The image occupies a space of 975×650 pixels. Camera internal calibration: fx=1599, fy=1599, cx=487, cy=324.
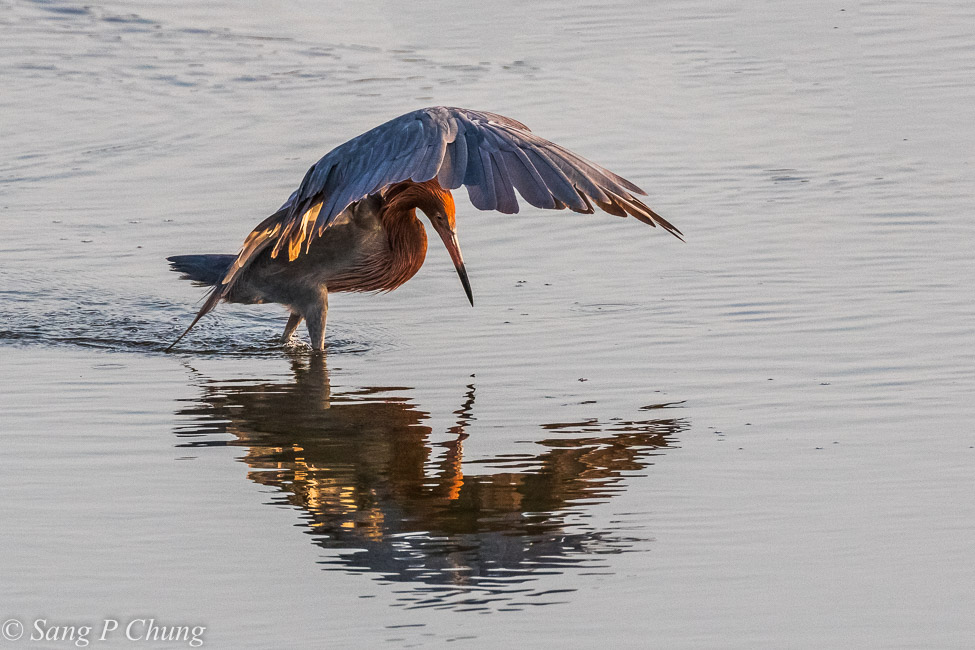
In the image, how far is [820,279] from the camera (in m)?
8.77

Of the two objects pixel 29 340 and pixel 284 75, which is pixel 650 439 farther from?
pixel 284 75

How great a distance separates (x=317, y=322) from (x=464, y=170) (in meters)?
1.92

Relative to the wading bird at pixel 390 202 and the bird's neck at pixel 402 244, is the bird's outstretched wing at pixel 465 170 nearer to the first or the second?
the wading bird at pixel 390 202

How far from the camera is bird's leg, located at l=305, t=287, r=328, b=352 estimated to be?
27.0 feet

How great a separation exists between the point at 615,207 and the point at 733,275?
2148 mm

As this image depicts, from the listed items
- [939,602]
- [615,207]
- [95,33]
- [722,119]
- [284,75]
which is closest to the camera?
[939,602]

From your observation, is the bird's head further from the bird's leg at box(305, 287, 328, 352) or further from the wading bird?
the bird's leg at box(305, 287, 328, 352)

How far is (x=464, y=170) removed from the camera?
6586mm

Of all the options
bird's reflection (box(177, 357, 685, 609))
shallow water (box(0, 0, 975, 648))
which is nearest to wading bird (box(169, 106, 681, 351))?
shallow water (box(0, 0, 975, 648))

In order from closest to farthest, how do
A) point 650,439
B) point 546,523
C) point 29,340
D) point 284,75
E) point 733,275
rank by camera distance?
point 546,523
point 650,439
point 29,340
point 733,275
point 284,75

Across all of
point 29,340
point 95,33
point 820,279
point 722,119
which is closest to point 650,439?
point 820,279

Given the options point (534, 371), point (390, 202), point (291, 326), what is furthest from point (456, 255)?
point (291, 326)

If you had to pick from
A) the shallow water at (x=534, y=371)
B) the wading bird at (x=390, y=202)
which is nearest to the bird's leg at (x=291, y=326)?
the wading bird at (x=390, y=202)

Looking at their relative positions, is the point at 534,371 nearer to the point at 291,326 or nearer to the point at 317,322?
the point at 317,322
